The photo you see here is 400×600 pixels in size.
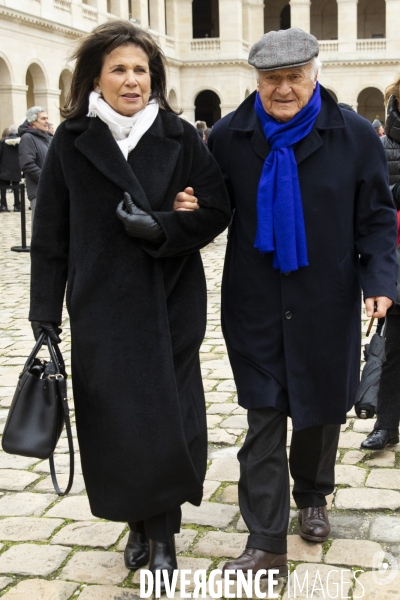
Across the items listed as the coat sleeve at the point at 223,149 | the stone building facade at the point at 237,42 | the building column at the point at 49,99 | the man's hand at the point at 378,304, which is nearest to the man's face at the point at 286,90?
the coat sleeve at the point at 223,149

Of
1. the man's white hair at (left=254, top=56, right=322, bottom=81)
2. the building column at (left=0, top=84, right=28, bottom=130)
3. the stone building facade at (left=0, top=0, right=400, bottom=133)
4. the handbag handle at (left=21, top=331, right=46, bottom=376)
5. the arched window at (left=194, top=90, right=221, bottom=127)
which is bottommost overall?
the handbag handle at (left=21, top=331, right=46, bottom=376)

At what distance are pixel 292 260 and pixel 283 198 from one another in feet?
0.72

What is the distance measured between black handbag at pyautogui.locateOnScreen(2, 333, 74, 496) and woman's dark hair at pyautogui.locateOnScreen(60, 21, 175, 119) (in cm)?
88

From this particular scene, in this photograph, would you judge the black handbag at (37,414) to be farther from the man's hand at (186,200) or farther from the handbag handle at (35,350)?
the man's hand at (186,200)

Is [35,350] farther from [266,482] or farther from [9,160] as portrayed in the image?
[9,160]

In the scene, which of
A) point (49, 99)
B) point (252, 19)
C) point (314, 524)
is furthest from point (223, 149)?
point (252, 19)

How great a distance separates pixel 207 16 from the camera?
1861 inches

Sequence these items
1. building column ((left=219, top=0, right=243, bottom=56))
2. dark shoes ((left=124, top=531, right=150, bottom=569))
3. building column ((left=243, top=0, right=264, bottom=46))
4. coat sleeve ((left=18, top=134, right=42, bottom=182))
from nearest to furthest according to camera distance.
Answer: dark shoes ((left=124, top=531, right=150, bottom=569)) < coat sleeve ((left=18, top=134, right=42, bottom=182)) < building column ((left=219, top=0, right=243, bottom=56)) < building column ((left=243, top=0, right=264, bottom=46))

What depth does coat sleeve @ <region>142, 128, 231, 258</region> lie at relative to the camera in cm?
310

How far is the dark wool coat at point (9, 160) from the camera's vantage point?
14438 millimetres

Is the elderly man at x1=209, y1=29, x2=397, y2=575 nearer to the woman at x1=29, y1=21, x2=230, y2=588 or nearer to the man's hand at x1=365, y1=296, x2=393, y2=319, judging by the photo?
the man's hand at x1=365, y1=296, x2=393, y2=319

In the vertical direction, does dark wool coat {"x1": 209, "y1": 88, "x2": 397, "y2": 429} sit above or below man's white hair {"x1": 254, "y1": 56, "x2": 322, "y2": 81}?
below

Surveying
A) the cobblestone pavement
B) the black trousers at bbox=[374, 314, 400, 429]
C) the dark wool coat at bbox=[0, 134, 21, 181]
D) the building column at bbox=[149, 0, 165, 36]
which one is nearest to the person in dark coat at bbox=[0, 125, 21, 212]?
the dark wool coat at bbox=[0, 134, 21, 181]

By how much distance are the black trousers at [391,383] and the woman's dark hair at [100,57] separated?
6.14ft
